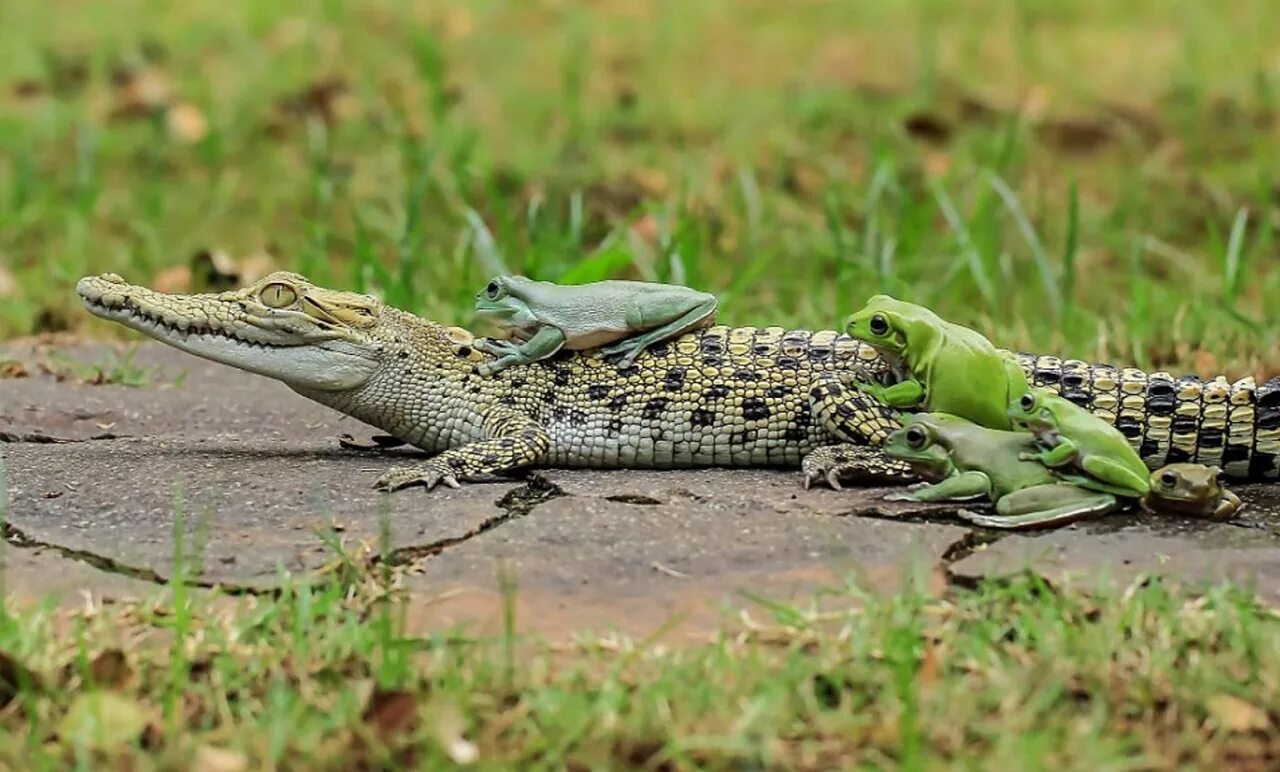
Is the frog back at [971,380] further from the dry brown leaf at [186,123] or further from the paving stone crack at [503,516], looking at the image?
the dry brown leaf at [186,123]

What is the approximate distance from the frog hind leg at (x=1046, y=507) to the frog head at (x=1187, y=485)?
0.12 m

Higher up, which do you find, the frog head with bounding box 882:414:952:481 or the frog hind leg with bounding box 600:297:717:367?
the frog hind leg with bounding box 600:297:717:367

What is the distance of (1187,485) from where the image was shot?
4.05m

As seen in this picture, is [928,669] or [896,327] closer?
[928,669]

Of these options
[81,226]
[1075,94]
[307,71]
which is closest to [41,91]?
[307,71]

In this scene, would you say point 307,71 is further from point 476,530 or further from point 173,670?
point 173,670

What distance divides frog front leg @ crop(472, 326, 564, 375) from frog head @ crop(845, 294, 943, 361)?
2.62 feet

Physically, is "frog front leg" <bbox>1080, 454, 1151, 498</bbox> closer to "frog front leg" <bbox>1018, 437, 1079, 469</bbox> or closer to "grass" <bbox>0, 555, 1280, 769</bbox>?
"frog front leg" <bbox>1018, 437, 1079, 469</bbox>

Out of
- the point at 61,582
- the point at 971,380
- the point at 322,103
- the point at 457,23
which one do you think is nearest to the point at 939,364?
the point at 971,380

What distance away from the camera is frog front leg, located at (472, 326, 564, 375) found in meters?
4.73

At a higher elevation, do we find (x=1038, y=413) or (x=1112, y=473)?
(x=1038, y=413)

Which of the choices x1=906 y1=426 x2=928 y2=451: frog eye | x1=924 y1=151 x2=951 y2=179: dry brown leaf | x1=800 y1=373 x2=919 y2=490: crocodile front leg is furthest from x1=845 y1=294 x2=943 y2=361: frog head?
x1=924 y1=151 x2=951 y2=179: dry brown leaf

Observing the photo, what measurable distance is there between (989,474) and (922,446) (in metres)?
0.17

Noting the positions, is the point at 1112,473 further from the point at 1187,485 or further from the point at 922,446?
the point at 922,446
